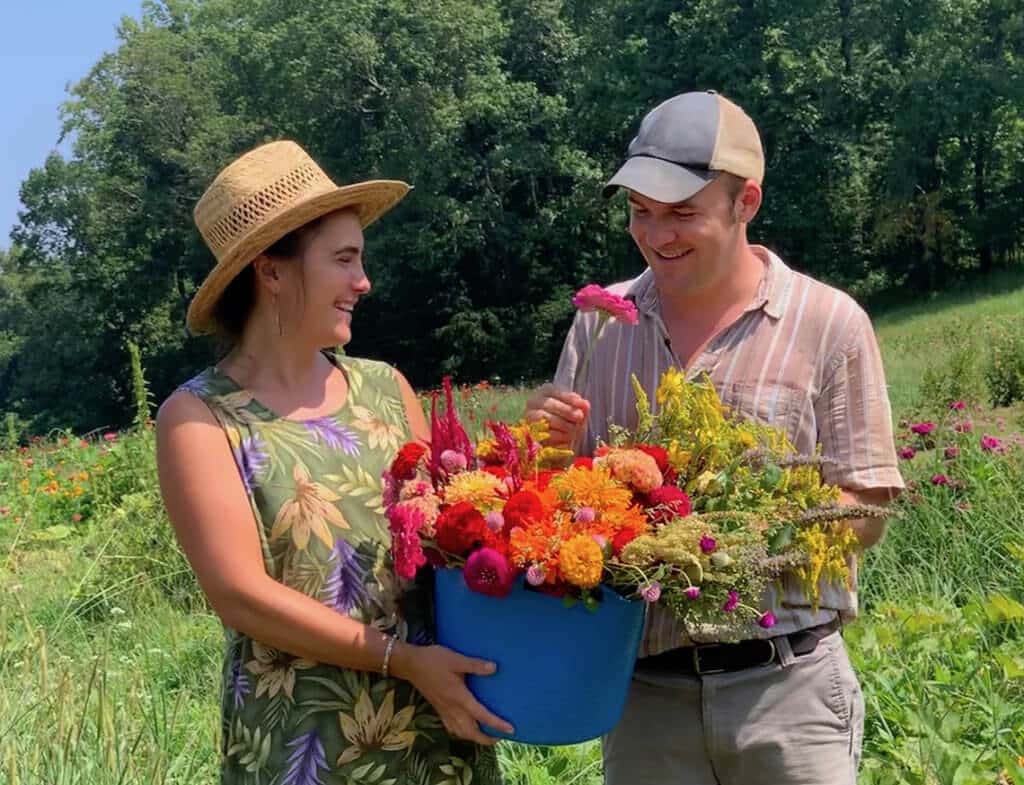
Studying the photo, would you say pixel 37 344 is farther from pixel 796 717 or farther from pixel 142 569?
pixel 796 717

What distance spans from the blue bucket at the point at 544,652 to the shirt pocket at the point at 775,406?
19.6 inches

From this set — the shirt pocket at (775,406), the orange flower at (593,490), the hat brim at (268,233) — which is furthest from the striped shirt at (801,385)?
the hat brim at (268,233)

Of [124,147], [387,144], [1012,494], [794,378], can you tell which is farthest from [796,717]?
[124,147]

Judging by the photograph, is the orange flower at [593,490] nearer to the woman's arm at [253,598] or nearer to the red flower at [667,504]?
the red flower at [667,504]

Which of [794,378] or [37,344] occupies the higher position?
[794,378]

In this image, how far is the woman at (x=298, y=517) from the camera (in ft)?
5.71

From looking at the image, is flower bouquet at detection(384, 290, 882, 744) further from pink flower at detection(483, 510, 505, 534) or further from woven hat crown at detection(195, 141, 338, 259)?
woven hat crown at detection(195, 141, 338, 259)

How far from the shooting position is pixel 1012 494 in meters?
4.73

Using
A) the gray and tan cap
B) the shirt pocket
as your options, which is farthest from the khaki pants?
the gray and tan cap

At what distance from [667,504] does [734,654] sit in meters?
0.56

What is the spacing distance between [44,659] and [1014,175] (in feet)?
109

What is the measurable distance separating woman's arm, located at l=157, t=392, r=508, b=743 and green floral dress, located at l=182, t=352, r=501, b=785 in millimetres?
57

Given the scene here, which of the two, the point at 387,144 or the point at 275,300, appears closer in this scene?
the point at 275,300

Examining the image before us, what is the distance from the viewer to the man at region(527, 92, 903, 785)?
1.94 m
